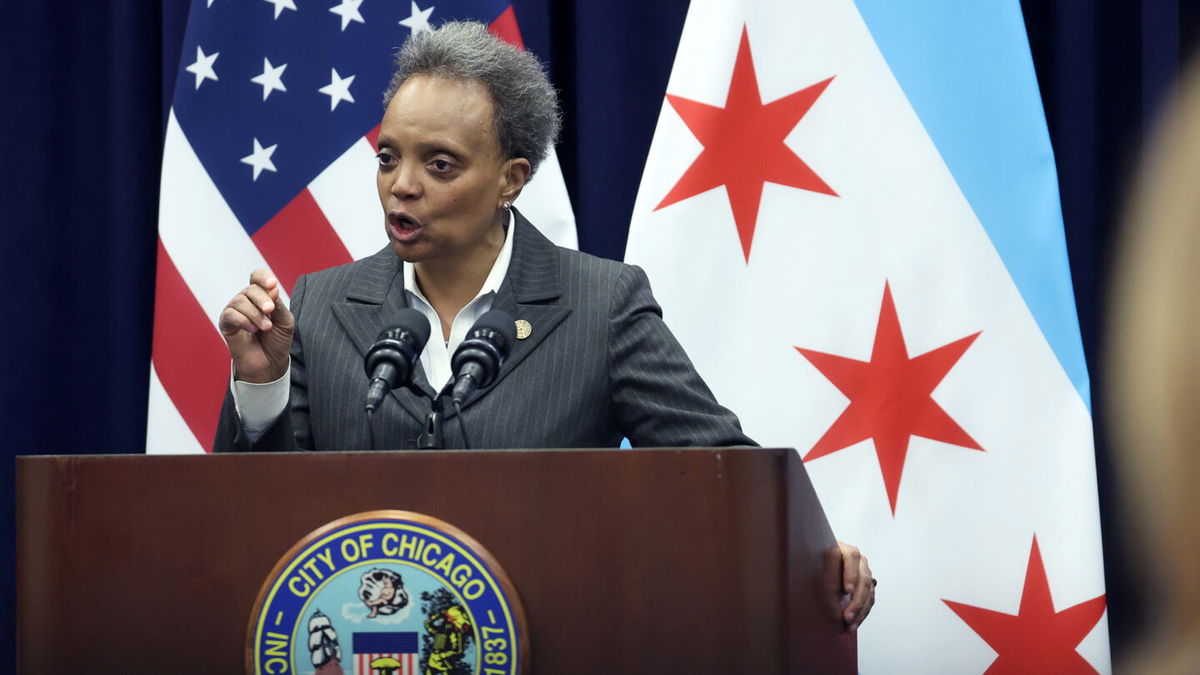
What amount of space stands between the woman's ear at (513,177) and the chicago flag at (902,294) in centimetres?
52

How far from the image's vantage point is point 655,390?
1.84 meters

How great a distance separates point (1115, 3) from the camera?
2.73 m

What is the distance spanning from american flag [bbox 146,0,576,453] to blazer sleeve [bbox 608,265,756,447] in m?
0.76

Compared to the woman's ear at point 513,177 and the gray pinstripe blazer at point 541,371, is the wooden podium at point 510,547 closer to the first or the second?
the gray pinstripe blazer at point 541,371

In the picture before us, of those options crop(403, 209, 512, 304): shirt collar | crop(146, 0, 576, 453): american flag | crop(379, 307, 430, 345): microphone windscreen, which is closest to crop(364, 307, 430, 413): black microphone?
crop(379, 307, 430, 345): microphone windscreen

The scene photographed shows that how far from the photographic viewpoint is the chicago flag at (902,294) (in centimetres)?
228

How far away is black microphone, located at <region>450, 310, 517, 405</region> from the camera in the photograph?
138 cm

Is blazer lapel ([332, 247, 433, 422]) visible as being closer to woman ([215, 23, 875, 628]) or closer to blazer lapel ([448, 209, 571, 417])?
woman ([215, 23, 875, 628])

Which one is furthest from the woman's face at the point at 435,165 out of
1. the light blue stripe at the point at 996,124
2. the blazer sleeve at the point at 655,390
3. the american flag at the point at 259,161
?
the light blue stripe at the point at 996,124

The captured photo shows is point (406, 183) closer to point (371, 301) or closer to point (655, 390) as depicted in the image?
point (371, 301)

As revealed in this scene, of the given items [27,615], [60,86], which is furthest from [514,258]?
[60,86]

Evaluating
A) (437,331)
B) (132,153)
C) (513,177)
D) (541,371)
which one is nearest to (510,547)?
(541,371)

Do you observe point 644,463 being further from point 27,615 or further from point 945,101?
point 945,101

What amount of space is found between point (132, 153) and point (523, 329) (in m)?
1.61
